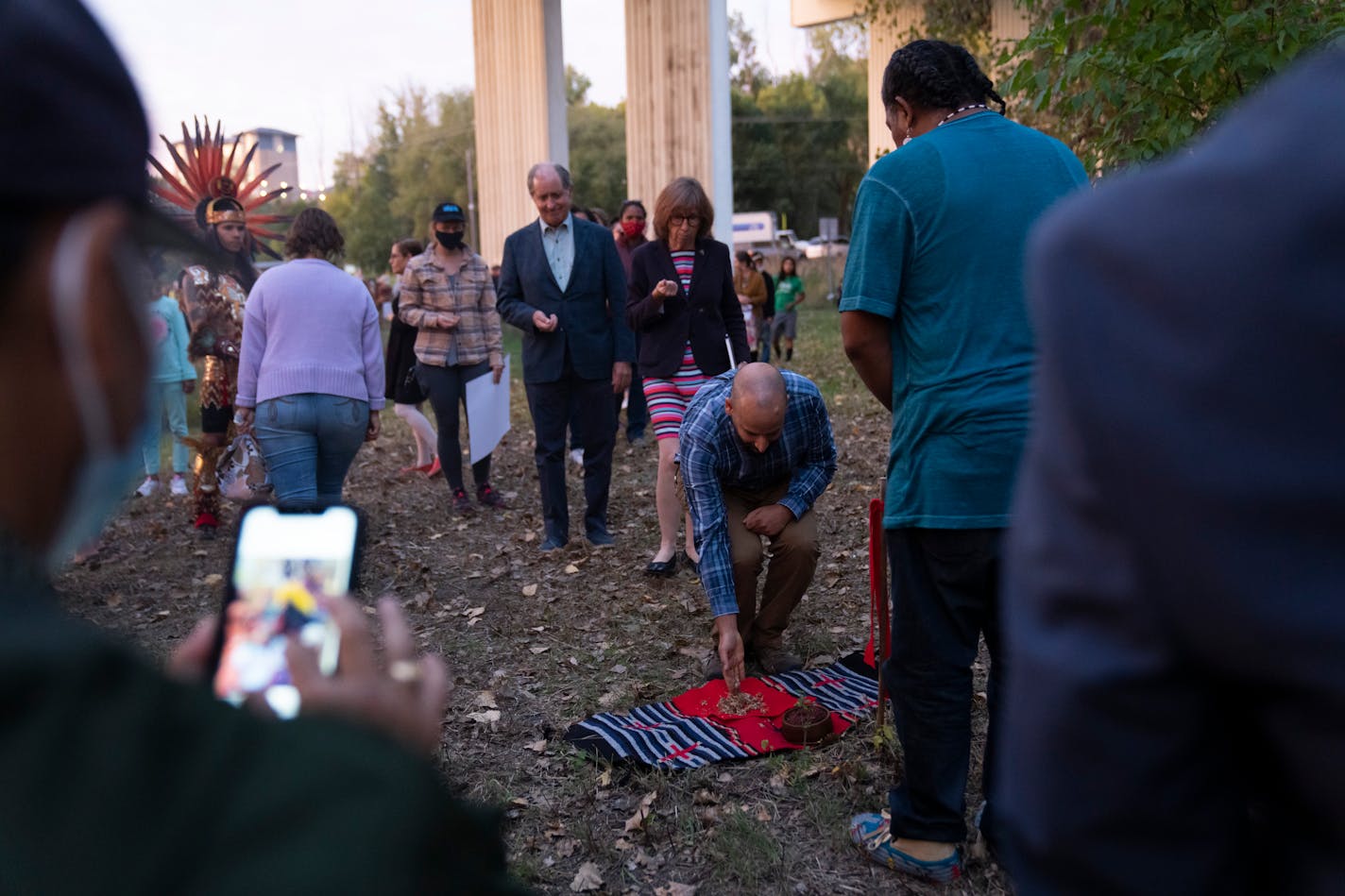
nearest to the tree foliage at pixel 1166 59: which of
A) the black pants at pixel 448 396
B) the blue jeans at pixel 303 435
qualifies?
the blue jeans at pixel 303 435

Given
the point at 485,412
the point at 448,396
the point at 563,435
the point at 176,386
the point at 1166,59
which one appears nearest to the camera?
the point at 1166,59

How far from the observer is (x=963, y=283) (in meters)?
2.90

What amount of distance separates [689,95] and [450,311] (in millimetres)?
7737

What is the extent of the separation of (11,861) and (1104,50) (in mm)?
4468

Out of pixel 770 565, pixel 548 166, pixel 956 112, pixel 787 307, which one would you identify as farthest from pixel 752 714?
pixel 787 307

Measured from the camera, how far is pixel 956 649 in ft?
9.93

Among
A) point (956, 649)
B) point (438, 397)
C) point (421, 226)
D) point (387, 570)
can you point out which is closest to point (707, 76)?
point (438, 397)

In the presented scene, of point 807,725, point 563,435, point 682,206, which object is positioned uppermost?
point 682,206

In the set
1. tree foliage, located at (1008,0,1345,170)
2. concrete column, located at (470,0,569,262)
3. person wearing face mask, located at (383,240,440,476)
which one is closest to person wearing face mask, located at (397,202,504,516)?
person wearing face mask, located at (383,240,440,476)

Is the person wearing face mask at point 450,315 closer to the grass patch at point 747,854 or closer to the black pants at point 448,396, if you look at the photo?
the black pants at point 448,396

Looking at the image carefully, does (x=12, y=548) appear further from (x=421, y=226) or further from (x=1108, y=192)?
(x=421, y=226)

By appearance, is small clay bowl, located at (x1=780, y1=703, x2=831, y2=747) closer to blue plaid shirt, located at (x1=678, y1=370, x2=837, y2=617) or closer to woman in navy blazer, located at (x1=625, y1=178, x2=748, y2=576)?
blue plaid shirt, located at (x1=678, y1=370, x2=837, y2=617)

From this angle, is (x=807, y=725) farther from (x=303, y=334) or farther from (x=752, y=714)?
(x=303, y=334)

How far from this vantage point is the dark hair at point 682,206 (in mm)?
6488
